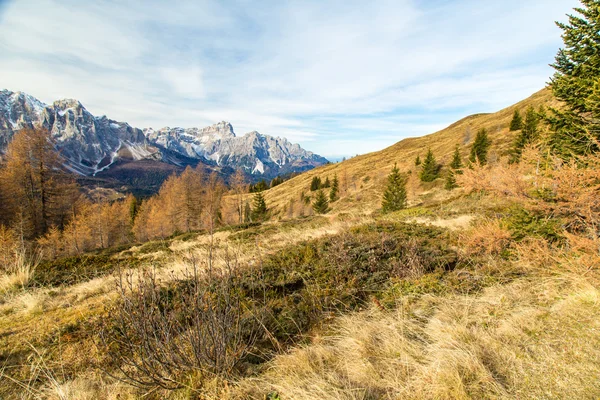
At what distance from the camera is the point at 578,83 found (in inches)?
232

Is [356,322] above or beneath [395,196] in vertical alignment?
beneath

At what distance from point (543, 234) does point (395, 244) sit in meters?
3.19

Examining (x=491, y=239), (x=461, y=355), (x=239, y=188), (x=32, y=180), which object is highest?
(x=32, y=180)

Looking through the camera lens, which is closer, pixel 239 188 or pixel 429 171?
pixel 239 188

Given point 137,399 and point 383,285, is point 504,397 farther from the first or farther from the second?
point 137,399

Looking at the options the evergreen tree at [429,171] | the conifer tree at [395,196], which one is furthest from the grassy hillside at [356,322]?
the evergreen tree at [429,171]

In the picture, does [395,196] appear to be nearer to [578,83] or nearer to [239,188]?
[239,188]

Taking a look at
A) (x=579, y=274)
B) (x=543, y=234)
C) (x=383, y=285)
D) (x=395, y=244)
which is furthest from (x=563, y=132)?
(x=383, y=285)

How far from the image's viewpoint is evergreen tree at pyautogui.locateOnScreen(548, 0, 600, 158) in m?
5.85

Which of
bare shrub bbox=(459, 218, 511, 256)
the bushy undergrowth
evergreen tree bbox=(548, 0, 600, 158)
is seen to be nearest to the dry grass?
the bushy undergrowth

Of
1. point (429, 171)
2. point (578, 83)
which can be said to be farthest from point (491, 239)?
point (429, 171)

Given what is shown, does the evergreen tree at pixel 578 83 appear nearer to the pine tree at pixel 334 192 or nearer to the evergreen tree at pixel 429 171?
the evergreen tree at pixel 429 171

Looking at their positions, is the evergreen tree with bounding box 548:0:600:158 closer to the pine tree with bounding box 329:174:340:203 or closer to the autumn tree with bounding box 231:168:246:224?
the autumn tree with bounding box 231:168:246:224

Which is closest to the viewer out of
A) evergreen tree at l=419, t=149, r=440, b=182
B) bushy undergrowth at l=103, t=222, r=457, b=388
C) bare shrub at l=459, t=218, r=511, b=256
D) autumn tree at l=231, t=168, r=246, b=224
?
bushy undergrowth at l=103, t=222, r=457, b=388
